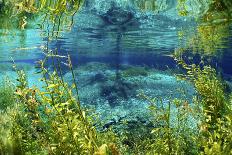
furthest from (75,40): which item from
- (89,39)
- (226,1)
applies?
(226,1)

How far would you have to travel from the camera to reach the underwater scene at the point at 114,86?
10.3 ft

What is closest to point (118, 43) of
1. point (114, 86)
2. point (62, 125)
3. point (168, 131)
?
point (114, 86)

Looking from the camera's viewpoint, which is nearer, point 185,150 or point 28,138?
point 28,138

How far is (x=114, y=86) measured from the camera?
1286 inches

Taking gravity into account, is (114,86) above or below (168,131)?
below

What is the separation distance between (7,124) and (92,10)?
59.1ft

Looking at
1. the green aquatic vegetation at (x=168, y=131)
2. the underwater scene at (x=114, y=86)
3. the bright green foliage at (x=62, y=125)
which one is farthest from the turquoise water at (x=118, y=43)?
the bright green foliage at (x=62, y=125)

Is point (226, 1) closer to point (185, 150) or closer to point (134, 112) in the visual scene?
point (185, 150)

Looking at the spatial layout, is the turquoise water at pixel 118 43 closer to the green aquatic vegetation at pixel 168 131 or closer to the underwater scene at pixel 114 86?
the underwater scene at pixel 114 86

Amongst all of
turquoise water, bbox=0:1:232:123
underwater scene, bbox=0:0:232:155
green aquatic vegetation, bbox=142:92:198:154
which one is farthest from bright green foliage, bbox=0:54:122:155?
turquoise water, bbox=0:1:232:123

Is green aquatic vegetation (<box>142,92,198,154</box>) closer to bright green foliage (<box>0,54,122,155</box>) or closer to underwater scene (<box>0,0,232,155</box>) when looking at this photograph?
underwater scene (<box>0,0,232,155</box>)

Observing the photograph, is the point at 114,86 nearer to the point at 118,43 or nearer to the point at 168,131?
the point at 118,43

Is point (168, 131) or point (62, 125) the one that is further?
point (168, 131)

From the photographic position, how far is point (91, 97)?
102 feet
